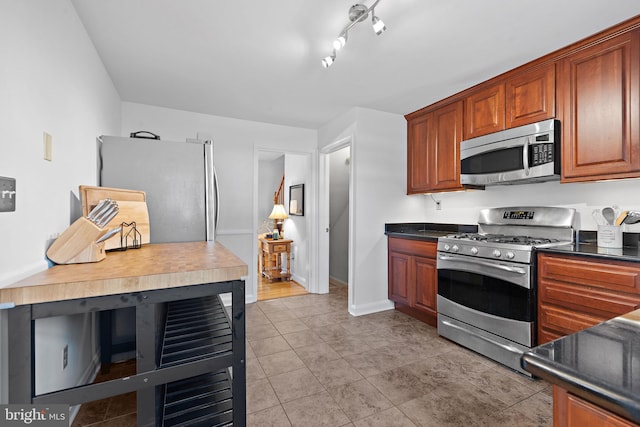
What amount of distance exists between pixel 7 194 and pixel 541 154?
311 cm

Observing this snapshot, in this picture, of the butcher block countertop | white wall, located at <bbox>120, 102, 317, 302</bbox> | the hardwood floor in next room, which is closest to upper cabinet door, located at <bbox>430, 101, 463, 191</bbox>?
white wall, located at <bbox>120, 102, 317, 302</bbox>

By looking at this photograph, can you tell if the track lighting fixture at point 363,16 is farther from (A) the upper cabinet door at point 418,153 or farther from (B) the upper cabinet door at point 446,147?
(A) the upper cabinet door at point 418,153

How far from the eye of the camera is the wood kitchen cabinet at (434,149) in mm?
3035

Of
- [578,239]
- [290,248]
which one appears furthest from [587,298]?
[290,248]

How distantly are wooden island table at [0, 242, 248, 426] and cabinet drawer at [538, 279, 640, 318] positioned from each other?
2056 mm

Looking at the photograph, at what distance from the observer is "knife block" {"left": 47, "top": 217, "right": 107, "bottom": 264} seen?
1.29 m

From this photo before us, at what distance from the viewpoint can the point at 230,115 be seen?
370cm

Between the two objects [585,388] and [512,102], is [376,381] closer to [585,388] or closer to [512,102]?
[585,388]

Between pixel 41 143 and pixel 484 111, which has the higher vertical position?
pixel 484 111

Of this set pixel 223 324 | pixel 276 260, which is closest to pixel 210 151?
pixel 223 324

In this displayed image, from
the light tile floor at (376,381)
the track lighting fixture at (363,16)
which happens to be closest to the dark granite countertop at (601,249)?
the light tile floor at (376,381)

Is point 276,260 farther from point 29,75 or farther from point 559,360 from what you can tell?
point 559,360

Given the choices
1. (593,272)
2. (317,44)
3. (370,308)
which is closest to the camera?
(593,272)

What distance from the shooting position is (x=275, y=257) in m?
5.02
